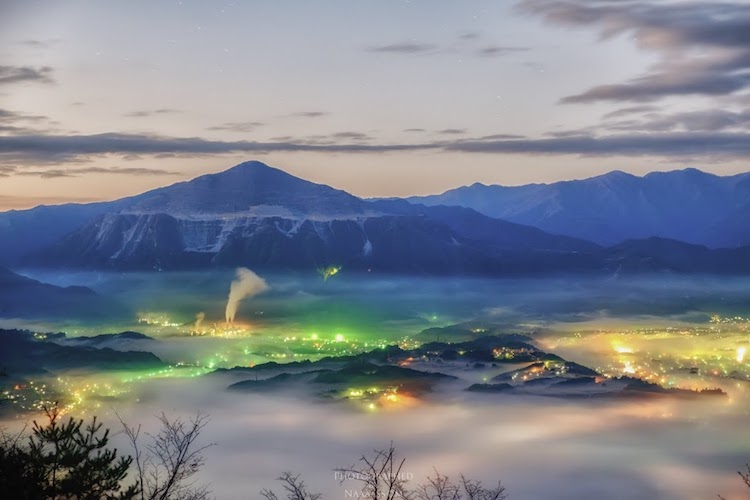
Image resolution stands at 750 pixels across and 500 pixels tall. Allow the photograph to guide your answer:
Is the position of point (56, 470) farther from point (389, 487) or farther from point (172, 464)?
point (389, 487)

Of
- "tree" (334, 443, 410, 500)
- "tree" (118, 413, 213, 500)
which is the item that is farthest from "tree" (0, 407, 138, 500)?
"tree" (334, 443, 410, 500)


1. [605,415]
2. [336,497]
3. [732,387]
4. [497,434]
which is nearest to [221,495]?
[336,497]

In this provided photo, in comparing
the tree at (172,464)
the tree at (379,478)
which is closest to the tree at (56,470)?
the tree at (172,464)

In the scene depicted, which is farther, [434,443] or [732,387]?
[732,387]

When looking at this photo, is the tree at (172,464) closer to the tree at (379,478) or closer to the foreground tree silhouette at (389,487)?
the foreground tree silhouette at (389,487)

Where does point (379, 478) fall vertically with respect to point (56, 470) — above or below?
below

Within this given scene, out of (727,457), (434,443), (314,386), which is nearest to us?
(727,457)

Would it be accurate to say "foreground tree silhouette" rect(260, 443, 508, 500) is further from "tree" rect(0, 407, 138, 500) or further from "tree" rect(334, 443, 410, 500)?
"tree" rect(0, 407, 138, 500)

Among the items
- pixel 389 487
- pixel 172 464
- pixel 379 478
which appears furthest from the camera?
pixel 379 478

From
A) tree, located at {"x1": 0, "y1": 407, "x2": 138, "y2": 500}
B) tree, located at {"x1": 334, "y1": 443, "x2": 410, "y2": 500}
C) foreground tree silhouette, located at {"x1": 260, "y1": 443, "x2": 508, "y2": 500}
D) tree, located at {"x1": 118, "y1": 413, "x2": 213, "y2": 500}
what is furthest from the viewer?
tree, located at {"x1": 0, "y1": 407, "x2": 138, "y2": 500}

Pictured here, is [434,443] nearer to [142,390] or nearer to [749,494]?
[749,494]

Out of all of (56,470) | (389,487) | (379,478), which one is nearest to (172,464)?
(56,470)
